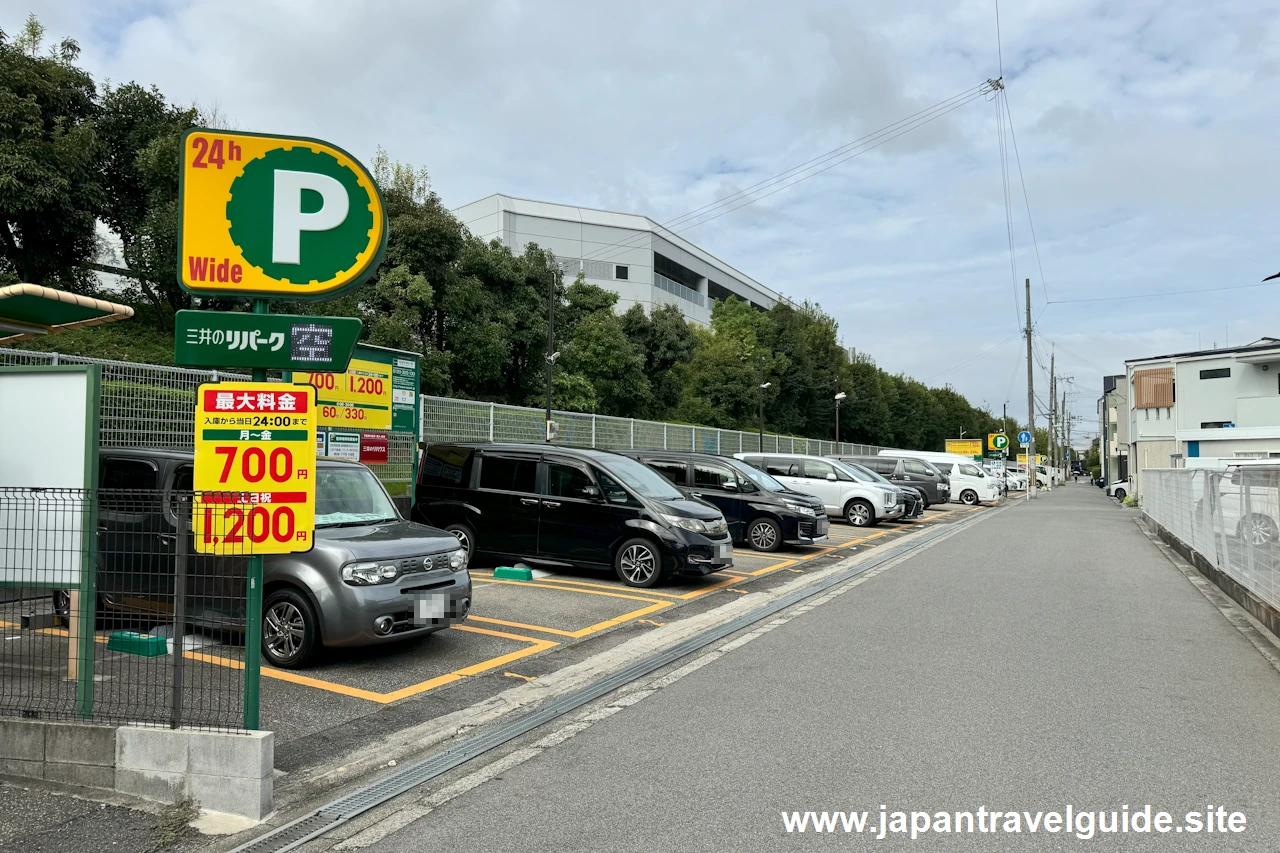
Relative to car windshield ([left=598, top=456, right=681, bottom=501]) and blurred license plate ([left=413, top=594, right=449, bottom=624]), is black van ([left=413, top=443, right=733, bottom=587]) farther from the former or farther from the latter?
blurred license plate ([left=413, top=594, right=449, bottom=624])

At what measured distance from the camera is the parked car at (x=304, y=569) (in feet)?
14.9

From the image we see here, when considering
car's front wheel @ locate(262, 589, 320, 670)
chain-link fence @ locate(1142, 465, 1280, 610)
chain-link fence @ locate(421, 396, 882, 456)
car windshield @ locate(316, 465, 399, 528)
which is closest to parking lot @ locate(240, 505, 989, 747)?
car's front wheel @ locate(262, 589, 320, 670)

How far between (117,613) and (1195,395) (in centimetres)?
4680

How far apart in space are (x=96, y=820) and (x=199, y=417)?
188 cm

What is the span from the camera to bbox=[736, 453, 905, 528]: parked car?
21.3 meters

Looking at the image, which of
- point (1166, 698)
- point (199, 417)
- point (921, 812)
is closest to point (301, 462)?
point (199, 417)

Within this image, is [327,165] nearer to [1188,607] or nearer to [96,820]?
[96,820]

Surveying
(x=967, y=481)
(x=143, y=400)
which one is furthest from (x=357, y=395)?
(x=967, y=481)

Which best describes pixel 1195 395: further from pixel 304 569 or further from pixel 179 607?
pixel 179 607

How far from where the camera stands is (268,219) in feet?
15.4

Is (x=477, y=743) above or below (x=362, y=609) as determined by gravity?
below

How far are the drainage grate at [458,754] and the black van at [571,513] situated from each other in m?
1.88

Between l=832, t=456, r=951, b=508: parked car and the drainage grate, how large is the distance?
887 inches

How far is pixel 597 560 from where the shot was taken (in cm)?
1102
